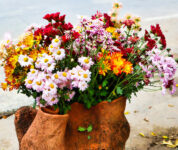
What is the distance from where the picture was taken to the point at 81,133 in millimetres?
1427

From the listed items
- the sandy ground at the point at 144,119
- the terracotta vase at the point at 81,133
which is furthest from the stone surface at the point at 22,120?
the sandy ground at the point at 144,119

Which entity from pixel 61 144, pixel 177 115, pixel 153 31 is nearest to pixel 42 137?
pixel 61 144

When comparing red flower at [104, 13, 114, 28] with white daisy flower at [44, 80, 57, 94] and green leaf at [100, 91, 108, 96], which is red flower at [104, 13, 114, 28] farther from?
white daisy flower at [44, 80, 57, 94]

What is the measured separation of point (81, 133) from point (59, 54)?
1.55 feet

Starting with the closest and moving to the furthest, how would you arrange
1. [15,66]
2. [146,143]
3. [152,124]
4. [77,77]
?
[77,77] < [15,66] < [146,143] < [152,124]

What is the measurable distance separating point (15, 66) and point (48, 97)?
9.7 inches

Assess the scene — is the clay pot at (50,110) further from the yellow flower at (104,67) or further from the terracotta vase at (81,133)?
the yellow flower at (104,67)

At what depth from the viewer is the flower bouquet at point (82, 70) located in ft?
4.04

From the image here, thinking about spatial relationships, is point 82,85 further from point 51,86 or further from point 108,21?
point 108,21

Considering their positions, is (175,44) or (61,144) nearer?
(61,144)

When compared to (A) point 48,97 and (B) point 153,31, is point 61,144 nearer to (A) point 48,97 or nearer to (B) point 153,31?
(A) point 48,97

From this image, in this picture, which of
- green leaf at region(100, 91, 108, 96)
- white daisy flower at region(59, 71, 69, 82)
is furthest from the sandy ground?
white daisy flower at region(59, 71, 69, 82)

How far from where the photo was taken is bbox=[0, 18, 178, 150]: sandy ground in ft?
7.64

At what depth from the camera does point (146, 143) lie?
89.9 inches
